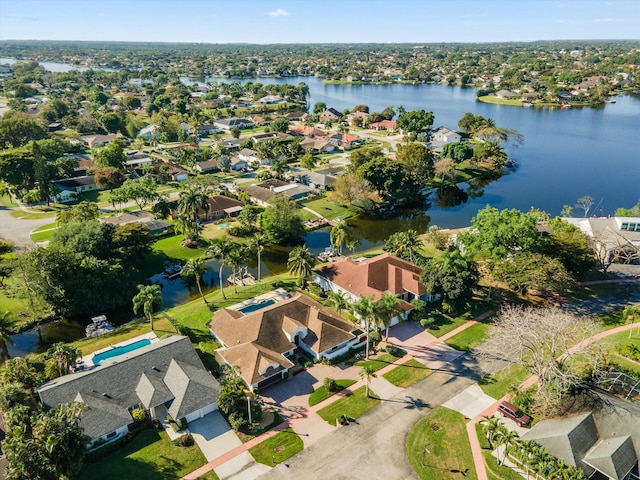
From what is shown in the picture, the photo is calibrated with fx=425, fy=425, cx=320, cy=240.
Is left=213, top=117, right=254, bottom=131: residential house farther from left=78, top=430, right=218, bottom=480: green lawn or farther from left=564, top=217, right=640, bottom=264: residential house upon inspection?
left=78, top=430, right=218, bottom=480: green lawn

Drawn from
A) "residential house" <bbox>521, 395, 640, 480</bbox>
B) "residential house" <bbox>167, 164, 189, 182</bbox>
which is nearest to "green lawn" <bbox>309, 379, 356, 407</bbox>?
"residential house" <bbox>521, 395, 640, 480</bbox>

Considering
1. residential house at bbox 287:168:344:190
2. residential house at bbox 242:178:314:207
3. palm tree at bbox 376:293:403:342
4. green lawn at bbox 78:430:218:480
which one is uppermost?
residential house at bbox 287:168:344:190

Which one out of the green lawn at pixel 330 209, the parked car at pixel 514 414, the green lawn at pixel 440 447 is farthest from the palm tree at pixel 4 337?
the green lawn at pixel 330 209

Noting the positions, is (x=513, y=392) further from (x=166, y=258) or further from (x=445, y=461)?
(x=166, y=258)

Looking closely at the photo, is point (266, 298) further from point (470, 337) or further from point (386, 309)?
point (470, 337)

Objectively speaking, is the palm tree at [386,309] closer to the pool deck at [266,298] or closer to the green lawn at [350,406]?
the green lawn at [350,406]
